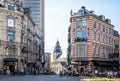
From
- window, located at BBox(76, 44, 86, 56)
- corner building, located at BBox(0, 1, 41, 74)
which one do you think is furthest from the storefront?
window, located at BBox(76, 44, 86, 56)

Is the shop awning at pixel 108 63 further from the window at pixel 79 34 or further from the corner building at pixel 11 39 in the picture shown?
the corner building at pixel 11 39

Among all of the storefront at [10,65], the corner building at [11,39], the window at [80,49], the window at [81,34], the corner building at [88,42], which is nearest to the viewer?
the storefront at [10,65]

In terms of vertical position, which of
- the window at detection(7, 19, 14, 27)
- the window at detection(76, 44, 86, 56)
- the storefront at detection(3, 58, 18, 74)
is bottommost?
the storefront at detection(3, 58, 18, 74)

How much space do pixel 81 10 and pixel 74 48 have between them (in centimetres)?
874

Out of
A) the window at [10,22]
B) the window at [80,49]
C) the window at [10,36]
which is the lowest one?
the window at [80,49]

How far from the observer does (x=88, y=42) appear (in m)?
70.4

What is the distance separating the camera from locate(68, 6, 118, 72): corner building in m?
70.5

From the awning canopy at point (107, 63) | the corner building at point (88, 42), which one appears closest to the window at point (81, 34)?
the corner building at point (88, 42)

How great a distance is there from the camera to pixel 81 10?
2891 inches

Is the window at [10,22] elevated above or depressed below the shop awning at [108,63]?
above

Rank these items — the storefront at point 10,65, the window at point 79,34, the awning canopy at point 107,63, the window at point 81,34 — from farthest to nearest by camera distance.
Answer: the window at point 79,34, the window at point 81,34, the awning canopy at point 107,63, the storefront at point 10,65

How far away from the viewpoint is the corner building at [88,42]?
7050cm

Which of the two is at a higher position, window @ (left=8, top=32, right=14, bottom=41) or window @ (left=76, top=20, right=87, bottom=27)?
window @ (left=76, top=20, right=87, bottom=27)

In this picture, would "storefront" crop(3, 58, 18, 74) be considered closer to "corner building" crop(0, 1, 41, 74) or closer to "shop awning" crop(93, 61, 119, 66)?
"corner building" crop(0, 1, 41, 74)
